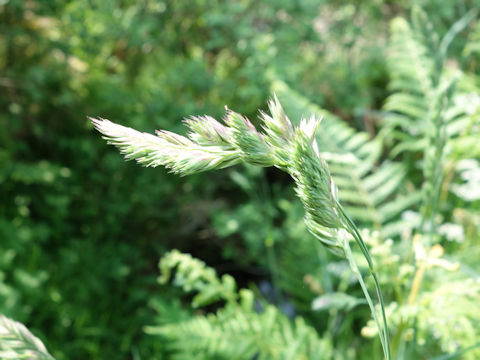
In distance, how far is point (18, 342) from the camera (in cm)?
67

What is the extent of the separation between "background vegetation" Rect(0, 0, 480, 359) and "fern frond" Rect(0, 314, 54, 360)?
808 mm

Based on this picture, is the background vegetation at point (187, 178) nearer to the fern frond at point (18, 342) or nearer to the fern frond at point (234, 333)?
the fern frond at point (234, 333)

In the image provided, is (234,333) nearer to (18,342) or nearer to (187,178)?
(18,342)

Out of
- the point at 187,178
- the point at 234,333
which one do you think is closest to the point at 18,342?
the point at 234,333

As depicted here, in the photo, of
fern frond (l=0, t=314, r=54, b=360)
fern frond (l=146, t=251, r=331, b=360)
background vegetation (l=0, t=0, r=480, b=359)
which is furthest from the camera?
background vegetation (l=0, t=0, r=480, b=359)

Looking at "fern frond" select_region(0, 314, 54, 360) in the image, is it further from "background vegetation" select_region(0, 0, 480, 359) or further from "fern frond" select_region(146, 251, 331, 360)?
"background vegetation" select_region(0, 0, 480, 359)

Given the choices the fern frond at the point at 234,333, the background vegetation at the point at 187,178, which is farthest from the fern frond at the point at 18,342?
the background vegetation at the point at 187,178

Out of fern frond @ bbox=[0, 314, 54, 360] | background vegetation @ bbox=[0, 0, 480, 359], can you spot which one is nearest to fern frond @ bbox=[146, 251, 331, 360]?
background vegetation @ bbox=[0, 0, 480, 359]

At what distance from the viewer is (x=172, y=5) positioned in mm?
2287

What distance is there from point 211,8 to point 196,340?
158 cm

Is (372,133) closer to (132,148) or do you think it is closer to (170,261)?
(170,261)

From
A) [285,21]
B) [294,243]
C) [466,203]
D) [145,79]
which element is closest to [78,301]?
[294,243]

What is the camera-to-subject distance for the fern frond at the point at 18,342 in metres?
0.66

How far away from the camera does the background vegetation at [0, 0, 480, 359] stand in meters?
1.76
